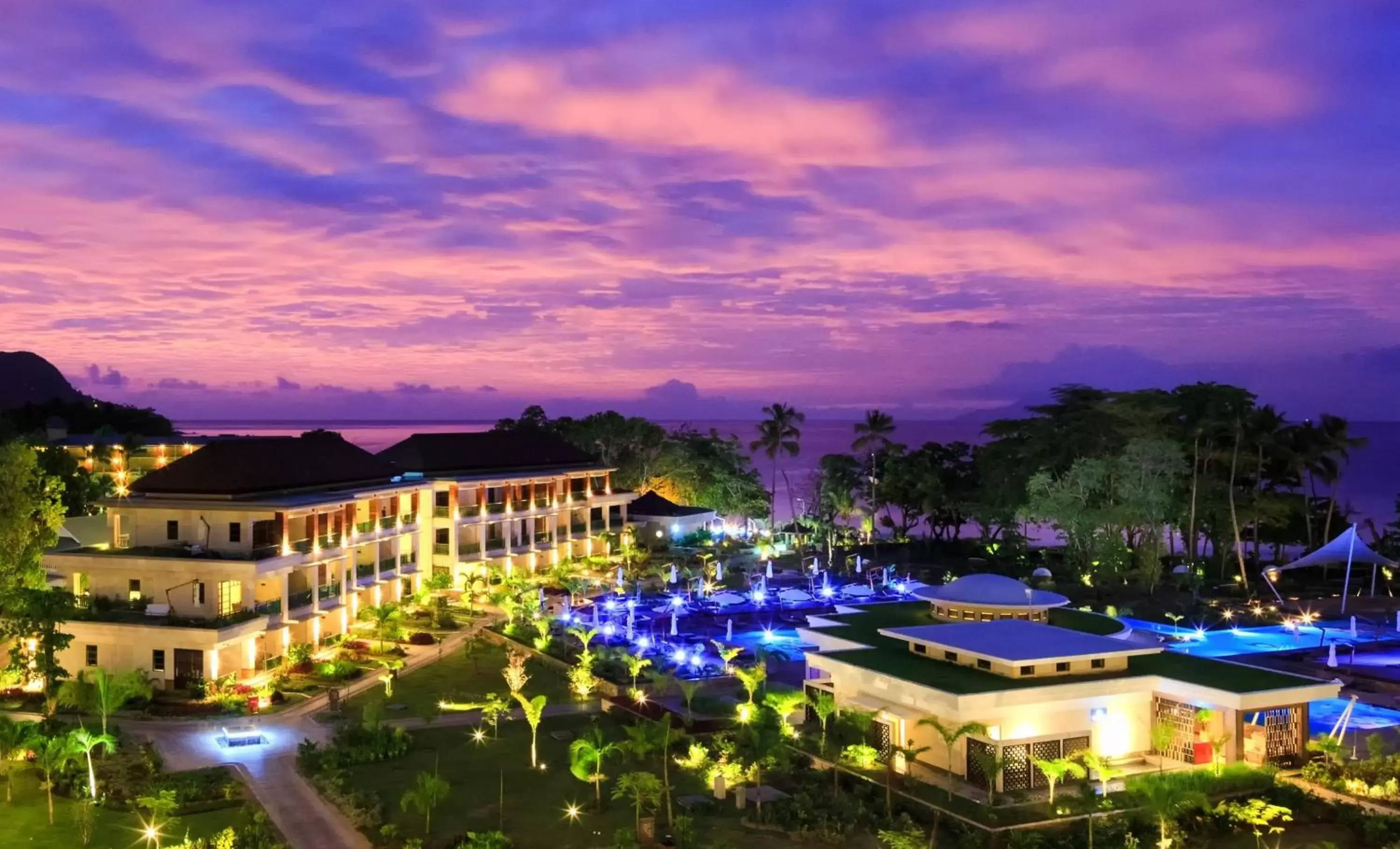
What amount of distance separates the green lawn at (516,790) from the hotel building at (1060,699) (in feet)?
16.7

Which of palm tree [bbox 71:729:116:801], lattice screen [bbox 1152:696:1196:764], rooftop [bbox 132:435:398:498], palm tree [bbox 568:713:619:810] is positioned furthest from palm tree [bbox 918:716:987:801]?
rooftop [bbox 132:435:398:498]

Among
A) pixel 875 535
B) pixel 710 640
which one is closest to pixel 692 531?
pixel 875 535

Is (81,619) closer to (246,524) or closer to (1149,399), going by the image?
(246,524)

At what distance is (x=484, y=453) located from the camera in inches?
2235

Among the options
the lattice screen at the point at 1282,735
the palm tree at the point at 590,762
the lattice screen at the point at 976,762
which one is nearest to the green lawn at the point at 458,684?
the palm tree at the point at 590,762

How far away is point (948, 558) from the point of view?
2569 inches

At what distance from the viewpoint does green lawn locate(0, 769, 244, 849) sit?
2053 centimetres

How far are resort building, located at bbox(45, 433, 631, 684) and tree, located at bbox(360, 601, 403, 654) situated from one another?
2.23ft

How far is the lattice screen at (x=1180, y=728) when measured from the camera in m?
25.0

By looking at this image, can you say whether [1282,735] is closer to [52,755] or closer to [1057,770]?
[1057,770]

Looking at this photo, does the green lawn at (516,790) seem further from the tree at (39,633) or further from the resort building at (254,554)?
the resort building at (254,554)

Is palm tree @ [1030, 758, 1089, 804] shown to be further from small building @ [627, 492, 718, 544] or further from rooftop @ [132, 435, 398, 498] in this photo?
small building @ [627, 492, 718, 544]

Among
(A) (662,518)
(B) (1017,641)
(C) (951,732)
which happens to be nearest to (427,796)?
(C) (951,732)

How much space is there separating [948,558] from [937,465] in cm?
749
